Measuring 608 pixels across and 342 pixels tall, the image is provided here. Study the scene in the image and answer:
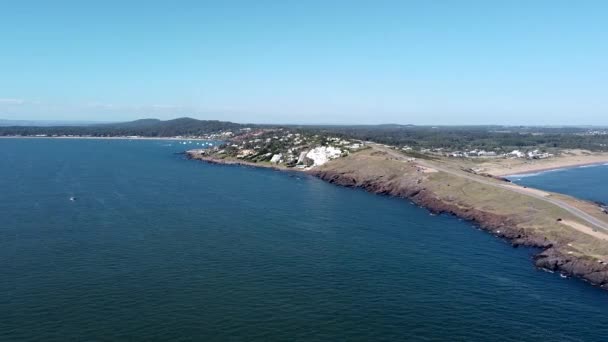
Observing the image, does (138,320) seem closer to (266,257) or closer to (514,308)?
(266,257)

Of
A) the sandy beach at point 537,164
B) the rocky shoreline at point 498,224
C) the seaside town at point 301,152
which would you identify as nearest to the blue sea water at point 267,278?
the rocky shoreline at point 498,224

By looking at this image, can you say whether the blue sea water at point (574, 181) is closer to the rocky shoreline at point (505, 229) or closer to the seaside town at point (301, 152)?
the seaside town at point (301, 152)

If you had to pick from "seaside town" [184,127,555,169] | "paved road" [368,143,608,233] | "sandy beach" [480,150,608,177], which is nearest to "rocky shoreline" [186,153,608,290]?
"paved road" [368,143,608,233]

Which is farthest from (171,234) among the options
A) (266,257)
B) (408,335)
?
(408,335)

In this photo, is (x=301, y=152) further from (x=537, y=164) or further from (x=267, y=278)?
(x=267, y=278)

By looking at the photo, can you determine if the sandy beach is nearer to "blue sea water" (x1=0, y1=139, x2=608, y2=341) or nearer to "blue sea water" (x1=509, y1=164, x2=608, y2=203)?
"blue sea water" (x1=509, y1=164, x2=608, y2=203)

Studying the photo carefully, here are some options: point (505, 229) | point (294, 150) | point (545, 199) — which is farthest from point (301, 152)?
point (505, 229)

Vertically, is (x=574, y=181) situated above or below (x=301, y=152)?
below
